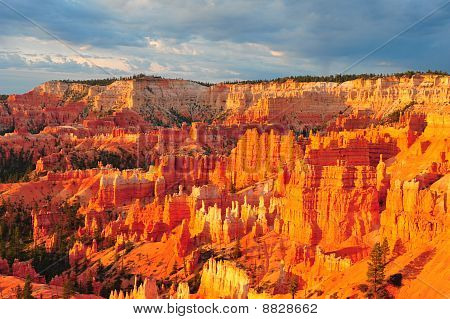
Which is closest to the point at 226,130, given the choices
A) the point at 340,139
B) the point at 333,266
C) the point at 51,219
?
the point at 51,219

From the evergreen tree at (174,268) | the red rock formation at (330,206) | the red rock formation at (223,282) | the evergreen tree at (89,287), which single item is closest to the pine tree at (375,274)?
the red rock formation at (223,282)

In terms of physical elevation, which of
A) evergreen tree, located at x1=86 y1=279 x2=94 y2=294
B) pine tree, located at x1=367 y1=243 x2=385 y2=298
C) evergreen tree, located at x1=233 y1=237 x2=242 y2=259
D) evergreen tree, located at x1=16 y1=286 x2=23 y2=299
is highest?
pine tree, located at x1=367 y1=243 x2=385 y2=298

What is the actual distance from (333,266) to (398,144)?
2181 centimetres

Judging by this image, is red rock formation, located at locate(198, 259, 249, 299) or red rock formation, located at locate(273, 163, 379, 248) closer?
red rock formation, located at locate(198, 259, 249, 299)

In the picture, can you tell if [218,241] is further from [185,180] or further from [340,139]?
[185,180]

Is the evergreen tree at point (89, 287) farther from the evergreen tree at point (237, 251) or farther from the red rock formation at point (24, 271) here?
the evergreen tree at point (237, 251)

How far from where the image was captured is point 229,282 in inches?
1174

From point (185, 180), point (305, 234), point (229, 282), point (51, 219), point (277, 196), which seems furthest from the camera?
point (185, 180)

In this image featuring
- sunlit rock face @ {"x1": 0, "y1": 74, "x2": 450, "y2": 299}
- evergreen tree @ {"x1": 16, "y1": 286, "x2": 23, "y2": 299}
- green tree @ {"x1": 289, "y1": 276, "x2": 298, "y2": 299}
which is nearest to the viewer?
green tree @ {"x1": 289, "y1": 276, "x2": 298, "y2": 299}

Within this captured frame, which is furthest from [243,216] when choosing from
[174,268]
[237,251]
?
[174,268]

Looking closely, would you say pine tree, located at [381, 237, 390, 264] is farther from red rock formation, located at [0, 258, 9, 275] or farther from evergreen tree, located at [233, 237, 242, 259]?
red rock formation, located at [0, 258, 9, 275]

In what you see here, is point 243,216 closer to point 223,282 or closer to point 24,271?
point 223,282

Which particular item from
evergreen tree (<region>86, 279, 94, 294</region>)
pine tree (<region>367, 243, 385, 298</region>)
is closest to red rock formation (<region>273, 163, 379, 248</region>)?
pine tree (<region>367, 243, 385, 298</region>)

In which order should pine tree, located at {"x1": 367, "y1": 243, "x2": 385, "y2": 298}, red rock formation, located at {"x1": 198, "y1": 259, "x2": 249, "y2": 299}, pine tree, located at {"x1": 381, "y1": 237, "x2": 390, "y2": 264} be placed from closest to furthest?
1. pine tree, located at {"x1": 367, "y1": 243, "x2": 385, "y2": 298}
2. red rock formation, located at {"x1": 198, "y1": 259, "x2": 249, "y2": 299}
3. pine tree, located at {"x1": 381, "y1": 237, "x2": 390, "y2": 264}
